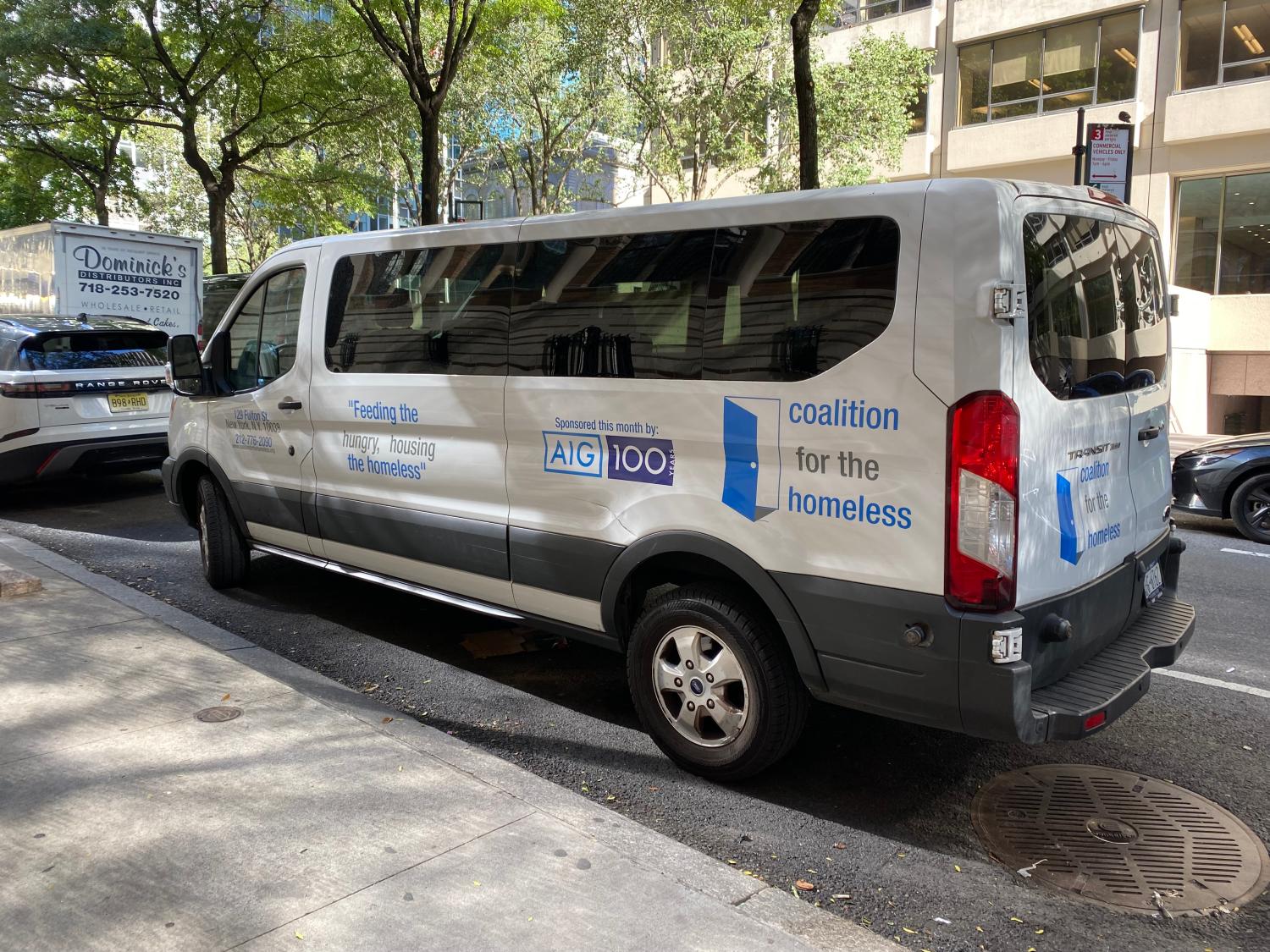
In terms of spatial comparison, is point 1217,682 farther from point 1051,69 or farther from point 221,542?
point 1051,69

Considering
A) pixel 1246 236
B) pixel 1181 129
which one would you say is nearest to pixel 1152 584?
pixel 1246 236

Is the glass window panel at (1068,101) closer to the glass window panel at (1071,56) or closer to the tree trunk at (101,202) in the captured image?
the glass window panel at (1071,56)

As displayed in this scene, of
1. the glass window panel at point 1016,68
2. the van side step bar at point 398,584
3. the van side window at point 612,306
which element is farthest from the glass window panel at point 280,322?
the glass window panel at point 1016,68

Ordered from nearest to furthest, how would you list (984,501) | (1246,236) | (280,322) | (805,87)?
1. (984,501)
2. (280,322)
3. (805,87)
4. (1246,236)

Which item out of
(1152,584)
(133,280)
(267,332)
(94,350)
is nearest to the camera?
(1152,584)

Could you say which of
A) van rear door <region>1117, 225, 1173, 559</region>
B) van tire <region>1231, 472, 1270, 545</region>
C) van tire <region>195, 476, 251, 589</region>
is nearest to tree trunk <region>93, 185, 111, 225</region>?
van tire <region>195, 476, 251, 589</region>

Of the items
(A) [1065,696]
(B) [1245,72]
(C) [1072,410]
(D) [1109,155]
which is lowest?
(A) [1065,696]

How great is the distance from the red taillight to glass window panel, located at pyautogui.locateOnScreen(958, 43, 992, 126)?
86.8 ft

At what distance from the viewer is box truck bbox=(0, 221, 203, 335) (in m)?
13.1

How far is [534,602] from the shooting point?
14.8ft

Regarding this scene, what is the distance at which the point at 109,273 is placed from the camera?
1331 cm

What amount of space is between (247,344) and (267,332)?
28 cm

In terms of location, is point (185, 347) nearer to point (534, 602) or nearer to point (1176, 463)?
point (534, 602)

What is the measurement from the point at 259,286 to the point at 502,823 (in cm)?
396
